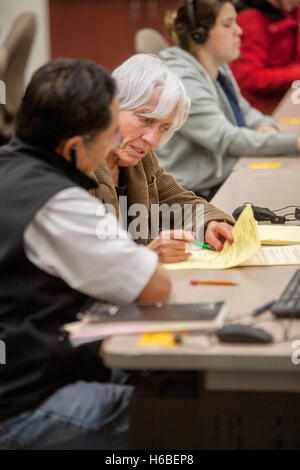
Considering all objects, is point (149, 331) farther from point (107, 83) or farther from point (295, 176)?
point (295, 176)

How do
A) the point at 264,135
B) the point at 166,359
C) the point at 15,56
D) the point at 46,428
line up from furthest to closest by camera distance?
1. the point at 15,56
2. the point at 264,135
3. the point at 46,428
4. the point at 166,359

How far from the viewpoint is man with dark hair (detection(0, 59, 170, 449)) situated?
1298 millimetres

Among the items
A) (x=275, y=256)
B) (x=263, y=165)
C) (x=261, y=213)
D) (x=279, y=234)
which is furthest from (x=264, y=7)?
(x=275, y=256)

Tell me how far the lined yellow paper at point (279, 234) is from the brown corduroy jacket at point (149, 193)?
104mm

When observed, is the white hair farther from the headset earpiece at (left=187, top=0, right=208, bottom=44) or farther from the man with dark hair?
the headset earpiece at (left=187, top=0, right=208, bottom=44)

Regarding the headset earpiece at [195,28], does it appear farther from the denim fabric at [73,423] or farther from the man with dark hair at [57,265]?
the denim fabric at [73,423]

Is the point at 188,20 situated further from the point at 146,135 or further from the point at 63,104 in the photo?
the point at 63,104

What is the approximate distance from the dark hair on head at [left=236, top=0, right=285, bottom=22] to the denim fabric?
135 inches

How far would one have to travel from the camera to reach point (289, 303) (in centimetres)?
137

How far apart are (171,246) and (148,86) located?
0.42 m

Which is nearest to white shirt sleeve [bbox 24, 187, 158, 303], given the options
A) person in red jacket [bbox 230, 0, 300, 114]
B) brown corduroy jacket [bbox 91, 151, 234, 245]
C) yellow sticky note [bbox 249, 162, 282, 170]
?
brown corduroy jacket [bbox 91, 151, 234, 245]

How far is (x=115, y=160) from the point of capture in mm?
2043

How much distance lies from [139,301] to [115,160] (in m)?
0.74

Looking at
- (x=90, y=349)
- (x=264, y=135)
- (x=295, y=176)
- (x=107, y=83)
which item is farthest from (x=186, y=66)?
(x=90, y=349)
